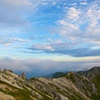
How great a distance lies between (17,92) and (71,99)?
93416 mm

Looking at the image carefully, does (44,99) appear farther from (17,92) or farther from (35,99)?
(17,92)

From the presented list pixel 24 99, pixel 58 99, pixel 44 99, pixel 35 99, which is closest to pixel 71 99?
pixel 58 99

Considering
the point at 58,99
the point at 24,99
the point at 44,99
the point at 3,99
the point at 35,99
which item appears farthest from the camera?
the point at 58,99

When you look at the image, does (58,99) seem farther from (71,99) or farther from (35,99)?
(71,99)

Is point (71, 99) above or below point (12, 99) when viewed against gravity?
below

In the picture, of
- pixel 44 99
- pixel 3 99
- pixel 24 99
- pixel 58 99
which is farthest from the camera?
pixel 58 99

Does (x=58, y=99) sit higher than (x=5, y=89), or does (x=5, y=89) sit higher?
(x=5, y=89)

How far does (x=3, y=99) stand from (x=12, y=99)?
4.91 meters

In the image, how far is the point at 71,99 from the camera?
631 feet

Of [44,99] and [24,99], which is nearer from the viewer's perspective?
[24,99]

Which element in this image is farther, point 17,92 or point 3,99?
point 17,92

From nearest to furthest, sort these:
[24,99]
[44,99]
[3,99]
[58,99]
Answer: [3,99] → [24,99] → [44,99] → [58,99]

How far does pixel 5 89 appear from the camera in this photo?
10406cm

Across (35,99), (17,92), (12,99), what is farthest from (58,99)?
(12,99)
